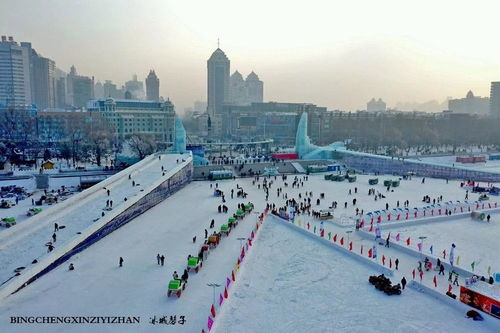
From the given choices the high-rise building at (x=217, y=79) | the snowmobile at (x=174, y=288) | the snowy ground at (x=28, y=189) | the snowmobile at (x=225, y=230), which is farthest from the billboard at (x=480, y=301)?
the high-rise building at (x=217, y=79)

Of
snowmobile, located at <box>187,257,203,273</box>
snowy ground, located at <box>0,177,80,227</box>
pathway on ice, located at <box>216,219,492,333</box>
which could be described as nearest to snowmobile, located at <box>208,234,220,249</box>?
pathway on ice, located at <box>216,219,492,333</box>

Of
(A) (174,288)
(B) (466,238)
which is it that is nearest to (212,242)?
(A) (174,288)

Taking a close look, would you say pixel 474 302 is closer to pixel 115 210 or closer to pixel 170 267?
pixel 170 267

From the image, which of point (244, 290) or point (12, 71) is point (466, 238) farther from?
point (12, 71)

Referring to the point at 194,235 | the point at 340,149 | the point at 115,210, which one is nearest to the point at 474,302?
the point at 194,235

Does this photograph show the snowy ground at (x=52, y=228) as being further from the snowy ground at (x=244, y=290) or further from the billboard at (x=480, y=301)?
the billboard at (x=480, y=301)

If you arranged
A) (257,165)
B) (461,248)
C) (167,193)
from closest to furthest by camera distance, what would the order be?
1. (461,248)
2. (167,193)
3. (257,165)

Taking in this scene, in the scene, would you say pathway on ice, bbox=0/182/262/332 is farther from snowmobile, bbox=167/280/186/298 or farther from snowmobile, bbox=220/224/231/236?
snowmobile, bbox=220/224/231/236
